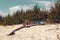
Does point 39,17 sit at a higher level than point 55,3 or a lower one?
lower

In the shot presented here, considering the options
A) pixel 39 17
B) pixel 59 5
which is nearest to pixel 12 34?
pixel 59 5

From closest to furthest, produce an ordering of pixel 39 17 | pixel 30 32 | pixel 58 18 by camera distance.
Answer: pixel 30 32, pixel 58 18, pixel 39 17

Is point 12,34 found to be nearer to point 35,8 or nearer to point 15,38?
point 15,38

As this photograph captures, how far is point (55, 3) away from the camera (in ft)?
101

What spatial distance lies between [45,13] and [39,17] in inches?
53.9

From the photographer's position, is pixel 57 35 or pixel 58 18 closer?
pixel 57 35

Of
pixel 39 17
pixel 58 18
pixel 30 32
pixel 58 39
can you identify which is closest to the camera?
pixel 58 39

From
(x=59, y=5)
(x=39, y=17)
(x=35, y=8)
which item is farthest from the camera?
(x=35, y=8)

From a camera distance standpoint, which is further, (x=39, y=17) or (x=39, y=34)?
(x=39, y=17)

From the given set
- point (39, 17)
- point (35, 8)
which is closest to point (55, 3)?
point (39, 17)

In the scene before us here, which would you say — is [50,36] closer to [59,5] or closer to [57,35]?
[57,35]

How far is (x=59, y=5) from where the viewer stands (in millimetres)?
30625

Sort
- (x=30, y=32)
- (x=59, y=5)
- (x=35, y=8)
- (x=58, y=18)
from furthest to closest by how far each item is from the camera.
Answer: (x=35, y=8) < (x=59, y=5) < (x=58, y=18) < (x=30, y=32)

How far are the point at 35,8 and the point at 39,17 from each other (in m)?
3.75
